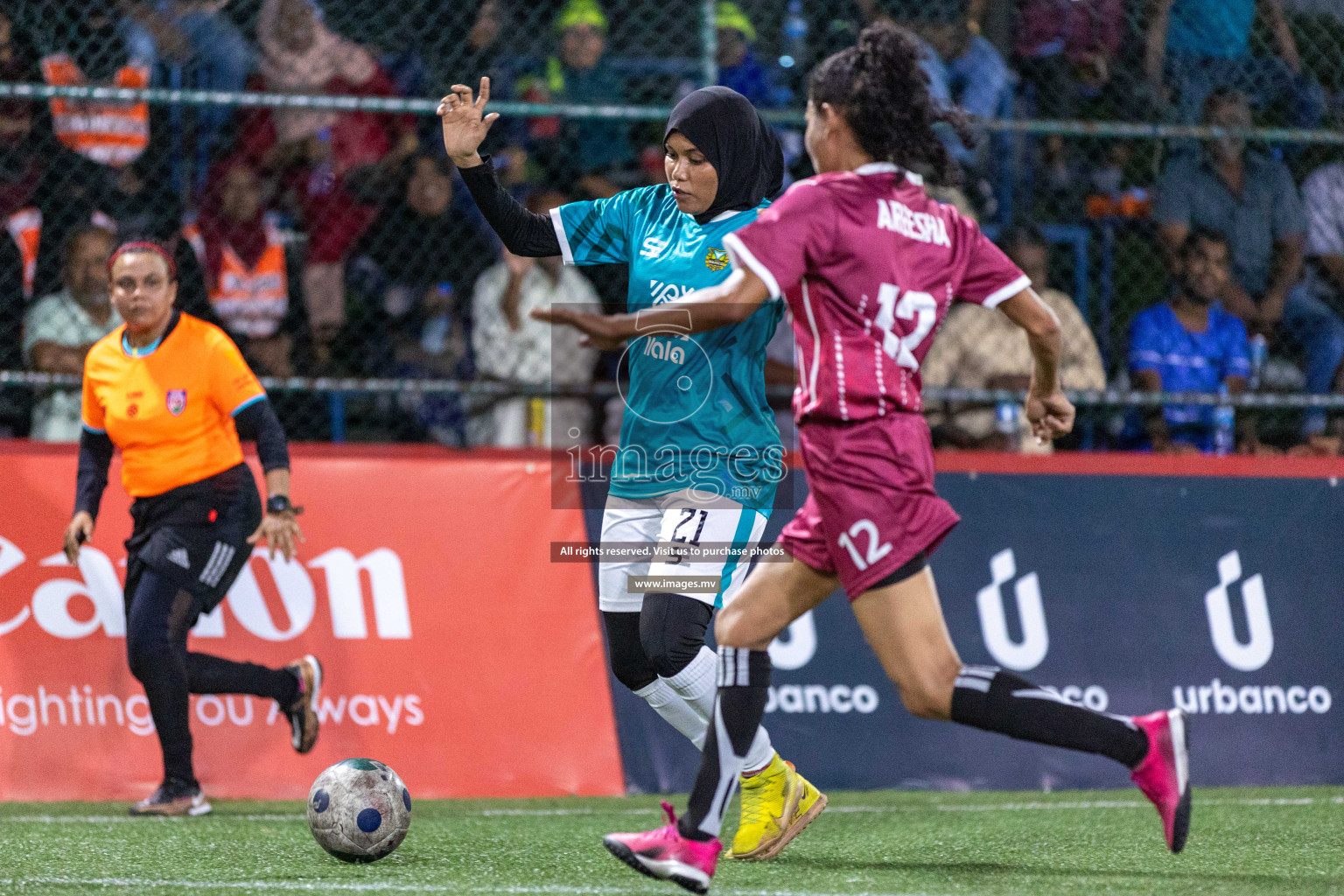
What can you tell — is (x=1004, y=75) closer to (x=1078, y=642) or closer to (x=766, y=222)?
(x=1078, y=642)

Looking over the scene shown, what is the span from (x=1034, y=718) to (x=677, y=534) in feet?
4.23

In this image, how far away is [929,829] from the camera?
17.6ft

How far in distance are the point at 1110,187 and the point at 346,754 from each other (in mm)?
5275

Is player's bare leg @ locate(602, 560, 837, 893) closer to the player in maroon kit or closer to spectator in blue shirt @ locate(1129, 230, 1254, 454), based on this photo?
the player in maroon kit

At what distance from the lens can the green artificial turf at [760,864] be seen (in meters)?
4.05

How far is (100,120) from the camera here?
8.05 m

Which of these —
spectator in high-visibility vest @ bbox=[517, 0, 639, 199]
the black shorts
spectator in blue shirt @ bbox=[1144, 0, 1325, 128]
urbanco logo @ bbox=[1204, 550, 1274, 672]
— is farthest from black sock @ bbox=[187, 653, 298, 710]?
spectator in blue shirt @ bbox=[1144, 0, 1325, 128]

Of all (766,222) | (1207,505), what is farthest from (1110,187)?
(766,222)

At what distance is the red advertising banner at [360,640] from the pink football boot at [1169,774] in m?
3.17

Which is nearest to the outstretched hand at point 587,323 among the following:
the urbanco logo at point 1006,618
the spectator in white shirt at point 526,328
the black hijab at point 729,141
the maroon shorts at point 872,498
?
the maroon shorts at point 872,498

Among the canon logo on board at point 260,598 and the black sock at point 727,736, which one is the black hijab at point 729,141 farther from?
the canon logo on board at point 260,598

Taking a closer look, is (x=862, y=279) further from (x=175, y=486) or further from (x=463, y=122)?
(x=175, y=486)

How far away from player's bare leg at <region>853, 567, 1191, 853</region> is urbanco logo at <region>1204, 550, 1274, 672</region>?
131 inches

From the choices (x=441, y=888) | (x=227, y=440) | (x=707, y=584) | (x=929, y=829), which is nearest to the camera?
(x=441, y=888)
